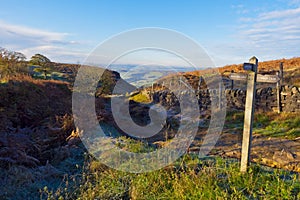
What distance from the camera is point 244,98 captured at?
12.5 meters

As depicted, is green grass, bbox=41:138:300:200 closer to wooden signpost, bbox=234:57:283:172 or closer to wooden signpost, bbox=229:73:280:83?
wooden signpost, bbox=234:57:283:172

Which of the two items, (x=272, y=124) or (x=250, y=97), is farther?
(x=272, y=124)

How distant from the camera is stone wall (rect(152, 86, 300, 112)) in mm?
10742

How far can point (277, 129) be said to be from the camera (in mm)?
8508

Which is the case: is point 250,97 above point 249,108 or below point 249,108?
above

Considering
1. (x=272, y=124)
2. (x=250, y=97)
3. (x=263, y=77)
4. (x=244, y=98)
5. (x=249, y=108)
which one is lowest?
(x=272, y=124)

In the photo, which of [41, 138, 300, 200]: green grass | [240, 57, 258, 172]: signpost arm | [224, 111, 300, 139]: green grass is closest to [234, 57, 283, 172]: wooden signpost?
[240, 57, 258, 172]: signpost arm

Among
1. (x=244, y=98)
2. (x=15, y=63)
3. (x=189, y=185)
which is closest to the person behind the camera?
(x=189, y=185)

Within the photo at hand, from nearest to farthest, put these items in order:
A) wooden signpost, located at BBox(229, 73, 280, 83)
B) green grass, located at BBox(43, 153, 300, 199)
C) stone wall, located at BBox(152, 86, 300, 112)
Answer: green grass, located at BBox(43, 153, 300, 199) < wooden signpost, located at BBox(229, 73, 280, 83) < stone wall, located at BBox(152, 86, 300, 112)

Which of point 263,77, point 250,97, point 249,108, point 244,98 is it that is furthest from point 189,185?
point 244,98

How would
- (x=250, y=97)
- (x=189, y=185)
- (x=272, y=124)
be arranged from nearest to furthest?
(x=189, y=185)
(x=250, y=97)
(x=272, y=124)

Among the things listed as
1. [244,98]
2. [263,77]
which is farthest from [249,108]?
[244,98]

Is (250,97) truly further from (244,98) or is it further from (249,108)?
(244,98)

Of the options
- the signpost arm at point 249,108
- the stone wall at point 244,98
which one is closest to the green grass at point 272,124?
the stone wall at point 244,98
